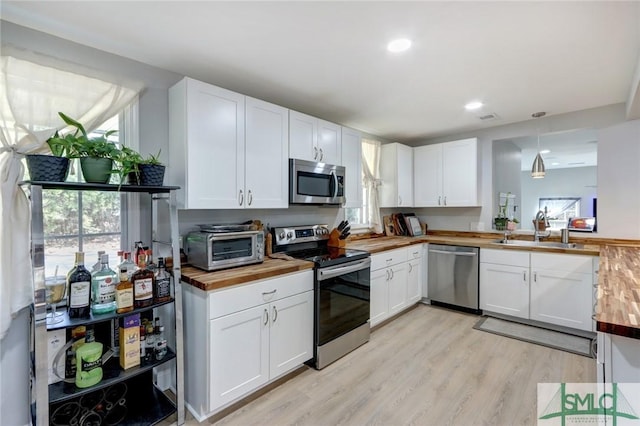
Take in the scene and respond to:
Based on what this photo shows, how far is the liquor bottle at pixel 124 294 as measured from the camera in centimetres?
163

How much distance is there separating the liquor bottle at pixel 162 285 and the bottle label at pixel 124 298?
15 centimetres

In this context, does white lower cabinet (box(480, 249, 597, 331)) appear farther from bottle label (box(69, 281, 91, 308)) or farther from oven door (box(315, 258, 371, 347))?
bottle label (box(69, 281, 91, 308))

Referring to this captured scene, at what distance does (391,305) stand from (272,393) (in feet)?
5.49

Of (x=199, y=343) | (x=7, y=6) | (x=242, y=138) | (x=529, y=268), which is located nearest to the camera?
(x=7, y=6)

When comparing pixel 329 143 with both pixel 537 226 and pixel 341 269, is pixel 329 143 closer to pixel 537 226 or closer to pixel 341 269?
pixel 341 269

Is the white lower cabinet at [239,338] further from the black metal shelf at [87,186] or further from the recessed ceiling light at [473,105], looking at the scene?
the recessed ceiling light at [473,105]

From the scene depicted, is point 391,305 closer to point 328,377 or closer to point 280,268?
point 328,377

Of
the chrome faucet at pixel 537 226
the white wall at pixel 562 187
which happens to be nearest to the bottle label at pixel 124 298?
the chrome faucet at pixel 537 226

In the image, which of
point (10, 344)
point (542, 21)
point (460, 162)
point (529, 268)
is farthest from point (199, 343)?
point (460, 162)

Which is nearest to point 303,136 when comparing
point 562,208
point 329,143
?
point 329,143

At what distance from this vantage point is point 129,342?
1718mm

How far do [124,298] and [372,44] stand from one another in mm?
2117

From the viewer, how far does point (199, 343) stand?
72.6 inches

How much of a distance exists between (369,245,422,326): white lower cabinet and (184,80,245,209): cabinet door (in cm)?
163
